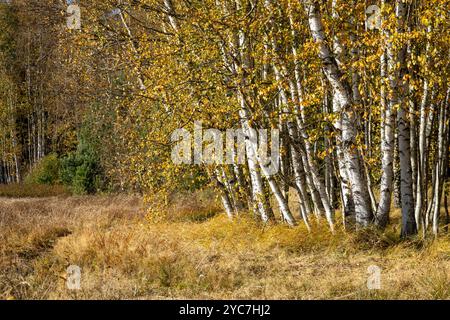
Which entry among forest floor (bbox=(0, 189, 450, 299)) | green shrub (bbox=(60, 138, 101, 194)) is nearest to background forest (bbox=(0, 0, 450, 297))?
forest floor (bbox=(0, 189, 450, 299))

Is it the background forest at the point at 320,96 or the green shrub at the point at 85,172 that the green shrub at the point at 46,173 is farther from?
the background forest at the point at 320,96

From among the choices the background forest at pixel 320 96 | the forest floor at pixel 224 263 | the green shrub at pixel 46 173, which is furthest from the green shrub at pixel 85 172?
the forest floor at pixel 224 263

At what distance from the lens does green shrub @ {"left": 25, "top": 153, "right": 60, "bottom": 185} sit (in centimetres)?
2495

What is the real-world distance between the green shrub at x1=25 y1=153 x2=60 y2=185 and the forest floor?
1447 cm

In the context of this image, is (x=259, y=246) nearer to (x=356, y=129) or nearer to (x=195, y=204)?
(x=356, y=129)

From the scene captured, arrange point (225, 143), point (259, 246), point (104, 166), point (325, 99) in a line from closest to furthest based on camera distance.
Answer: point (259, 246)
point (325, 99)
point (225, 143)
point (104, 166)

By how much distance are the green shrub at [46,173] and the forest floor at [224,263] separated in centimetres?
1447

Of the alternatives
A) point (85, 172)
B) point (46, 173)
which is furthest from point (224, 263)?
point (46, 173)

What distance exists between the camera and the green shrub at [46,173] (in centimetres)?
2495

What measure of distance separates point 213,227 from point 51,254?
9.86 ft

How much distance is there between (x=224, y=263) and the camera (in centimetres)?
741

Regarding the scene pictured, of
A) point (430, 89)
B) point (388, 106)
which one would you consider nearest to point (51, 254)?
point (388, 106)

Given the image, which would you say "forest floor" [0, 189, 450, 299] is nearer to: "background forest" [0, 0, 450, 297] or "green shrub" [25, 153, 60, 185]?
"background forest" [0, 0, 450, 297]
